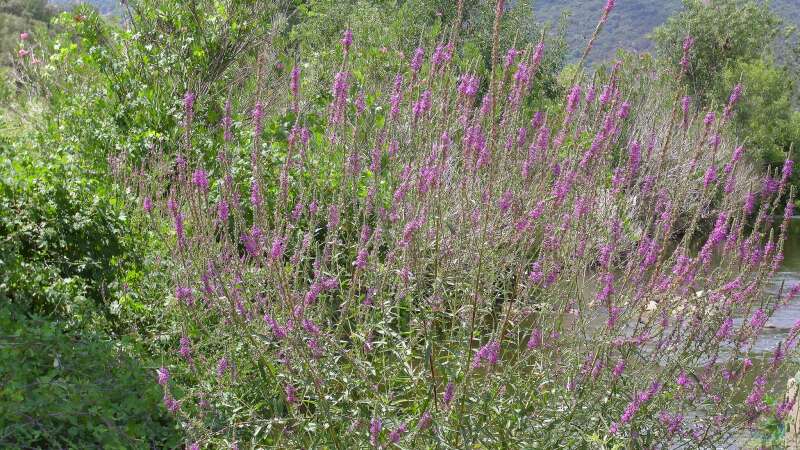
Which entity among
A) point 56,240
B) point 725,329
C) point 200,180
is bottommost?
point 725,329

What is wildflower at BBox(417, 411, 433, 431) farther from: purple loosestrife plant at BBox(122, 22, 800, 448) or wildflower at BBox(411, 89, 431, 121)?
wildflower at BBox(411, 89, 431, 121)

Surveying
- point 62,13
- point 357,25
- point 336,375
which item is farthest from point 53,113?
point 357,25

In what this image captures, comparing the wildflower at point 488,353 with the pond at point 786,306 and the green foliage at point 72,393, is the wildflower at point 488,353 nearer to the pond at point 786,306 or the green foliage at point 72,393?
the green foliage at point 72,393

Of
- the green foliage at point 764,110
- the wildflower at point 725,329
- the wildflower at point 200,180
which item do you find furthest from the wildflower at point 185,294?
the green foliage at point 764,110

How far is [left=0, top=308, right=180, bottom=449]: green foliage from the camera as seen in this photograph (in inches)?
137

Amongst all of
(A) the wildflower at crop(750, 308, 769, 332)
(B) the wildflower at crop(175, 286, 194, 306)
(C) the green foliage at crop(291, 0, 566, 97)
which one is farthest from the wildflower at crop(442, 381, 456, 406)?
(C) the green foliage at crop(291, 0, 566, 97)

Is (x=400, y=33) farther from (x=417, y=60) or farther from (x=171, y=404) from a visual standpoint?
(x=171, y=404)

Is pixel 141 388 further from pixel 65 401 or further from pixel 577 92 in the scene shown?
pixel 577 92

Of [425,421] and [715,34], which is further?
[715,34]

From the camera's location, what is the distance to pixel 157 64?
726 cm

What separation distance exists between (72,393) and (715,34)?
3472 cm

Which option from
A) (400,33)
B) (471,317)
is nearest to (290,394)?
(471,317)

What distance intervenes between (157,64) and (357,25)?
636 centimetres

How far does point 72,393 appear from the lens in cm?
364
